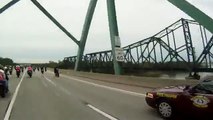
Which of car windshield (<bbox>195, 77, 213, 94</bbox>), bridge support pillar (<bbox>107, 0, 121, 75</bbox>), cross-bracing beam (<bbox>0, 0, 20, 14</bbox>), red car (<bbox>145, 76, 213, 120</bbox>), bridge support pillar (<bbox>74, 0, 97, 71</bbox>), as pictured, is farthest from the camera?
cross-bracing beam (<bbox>0, 0, 20, 14</bbox>)

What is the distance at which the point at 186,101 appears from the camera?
10.3 meters

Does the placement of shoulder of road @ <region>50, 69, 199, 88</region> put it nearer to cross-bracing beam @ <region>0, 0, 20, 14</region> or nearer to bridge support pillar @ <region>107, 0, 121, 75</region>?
bridge support pillar @ <region>107, 0, 121, 75</region>

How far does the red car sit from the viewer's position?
9.84m

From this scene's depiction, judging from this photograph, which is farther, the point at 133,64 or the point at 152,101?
the point at 133,64

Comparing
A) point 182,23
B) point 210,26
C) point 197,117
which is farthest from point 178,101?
point 182,23

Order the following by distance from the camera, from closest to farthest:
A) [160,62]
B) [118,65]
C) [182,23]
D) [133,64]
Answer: [118,65] < [182,23] < [160,62] < [133,64]

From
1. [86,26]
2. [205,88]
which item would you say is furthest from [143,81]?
A: [86,26]

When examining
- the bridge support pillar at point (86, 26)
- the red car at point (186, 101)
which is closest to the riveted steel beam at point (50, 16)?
the bridge support pillar at point (86, 26)

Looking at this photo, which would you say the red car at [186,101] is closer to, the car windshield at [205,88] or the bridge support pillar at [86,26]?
the car windshield at [205,88]

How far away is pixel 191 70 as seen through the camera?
155 feet

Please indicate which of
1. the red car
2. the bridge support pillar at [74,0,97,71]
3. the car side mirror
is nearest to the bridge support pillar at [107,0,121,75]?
the bridge support pillar at [74,0,97,71]

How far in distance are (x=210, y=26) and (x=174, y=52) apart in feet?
110

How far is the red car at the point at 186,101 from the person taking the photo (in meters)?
9.84

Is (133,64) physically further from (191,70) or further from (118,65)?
(118,65)
